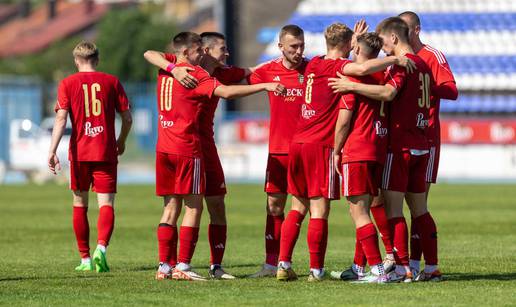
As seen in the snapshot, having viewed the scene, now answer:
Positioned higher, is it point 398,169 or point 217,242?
point 398,169

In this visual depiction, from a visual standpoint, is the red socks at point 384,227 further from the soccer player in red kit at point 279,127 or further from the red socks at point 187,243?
the red socks at point 187,243

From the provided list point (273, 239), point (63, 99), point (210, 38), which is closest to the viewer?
point (210, 38)

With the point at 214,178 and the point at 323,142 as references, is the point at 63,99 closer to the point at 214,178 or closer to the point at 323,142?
the point at 214,178

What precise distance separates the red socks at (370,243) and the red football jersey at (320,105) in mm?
789

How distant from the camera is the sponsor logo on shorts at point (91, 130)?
1192cm

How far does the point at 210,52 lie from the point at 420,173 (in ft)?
7.24

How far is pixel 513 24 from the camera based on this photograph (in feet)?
143

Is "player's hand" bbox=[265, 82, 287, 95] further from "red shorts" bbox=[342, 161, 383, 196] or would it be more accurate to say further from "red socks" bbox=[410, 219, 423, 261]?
"red socks" bbox=[410, 219, 423, 261]

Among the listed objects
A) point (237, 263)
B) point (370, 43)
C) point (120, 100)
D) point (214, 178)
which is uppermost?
point (370, 43)

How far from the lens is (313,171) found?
412 inches

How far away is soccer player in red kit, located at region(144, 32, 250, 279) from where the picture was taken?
11.0 m

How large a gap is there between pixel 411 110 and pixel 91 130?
3.30 meters

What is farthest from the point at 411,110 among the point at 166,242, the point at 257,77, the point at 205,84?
the point at 166,242

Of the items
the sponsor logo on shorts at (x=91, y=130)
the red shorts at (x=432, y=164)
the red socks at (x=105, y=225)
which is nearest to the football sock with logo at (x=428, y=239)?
the red shorts at (x=432, y=164)
